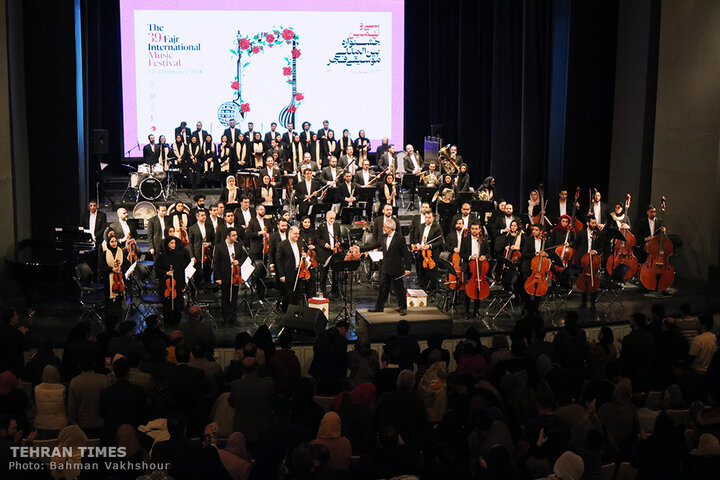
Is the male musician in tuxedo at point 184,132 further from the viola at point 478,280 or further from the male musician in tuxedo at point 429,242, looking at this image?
the viola at point 478,280

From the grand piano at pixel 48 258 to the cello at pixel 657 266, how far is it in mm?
8639

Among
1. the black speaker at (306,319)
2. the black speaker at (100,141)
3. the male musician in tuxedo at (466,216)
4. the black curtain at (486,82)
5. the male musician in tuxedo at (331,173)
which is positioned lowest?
the black speaker at (306,319)

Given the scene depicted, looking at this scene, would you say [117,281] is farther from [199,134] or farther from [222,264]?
[199,134]

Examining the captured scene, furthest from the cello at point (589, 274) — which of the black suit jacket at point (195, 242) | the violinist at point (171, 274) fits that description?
the violinist at point (171, 274)

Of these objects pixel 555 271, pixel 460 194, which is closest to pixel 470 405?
pixel 555 271

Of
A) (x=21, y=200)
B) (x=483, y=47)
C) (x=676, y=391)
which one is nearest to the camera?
(x=676, y=391)

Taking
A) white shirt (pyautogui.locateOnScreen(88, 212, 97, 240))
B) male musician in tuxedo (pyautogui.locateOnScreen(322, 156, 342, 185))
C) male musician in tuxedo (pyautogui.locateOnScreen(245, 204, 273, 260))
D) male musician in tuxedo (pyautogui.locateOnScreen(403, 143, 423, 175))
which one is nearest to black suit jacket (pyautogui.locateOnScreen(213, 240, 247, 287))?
male musician in tuxedo (pyautogui.locateOnScreen(245, 204, 273, 260))

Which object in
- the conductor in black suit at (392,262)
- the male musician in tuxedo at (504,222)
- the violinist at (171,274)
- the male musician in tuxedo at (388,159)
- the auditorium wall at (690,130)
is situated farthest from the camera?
the male musician in tuxedo at (388,159)

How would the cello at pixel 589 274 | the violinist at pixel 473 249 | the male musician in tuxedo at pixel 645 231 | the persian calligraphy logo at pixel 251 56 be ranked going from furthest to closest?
the persian calligraphy logo at pixel 251 56
the male musician in tuxedo at pixel 645 231
the cello at pixel 589 274
the violinist at pixel 473 249

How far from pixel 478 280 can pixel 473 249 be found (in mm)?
633

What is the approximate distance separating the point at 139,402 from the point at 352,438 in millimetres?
1885

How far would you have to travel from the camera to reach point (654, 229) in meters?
16.1

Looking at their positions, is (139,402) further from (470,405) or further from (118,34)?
(118,34)

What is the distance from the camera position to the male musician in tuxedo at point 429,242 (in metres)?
14.9
